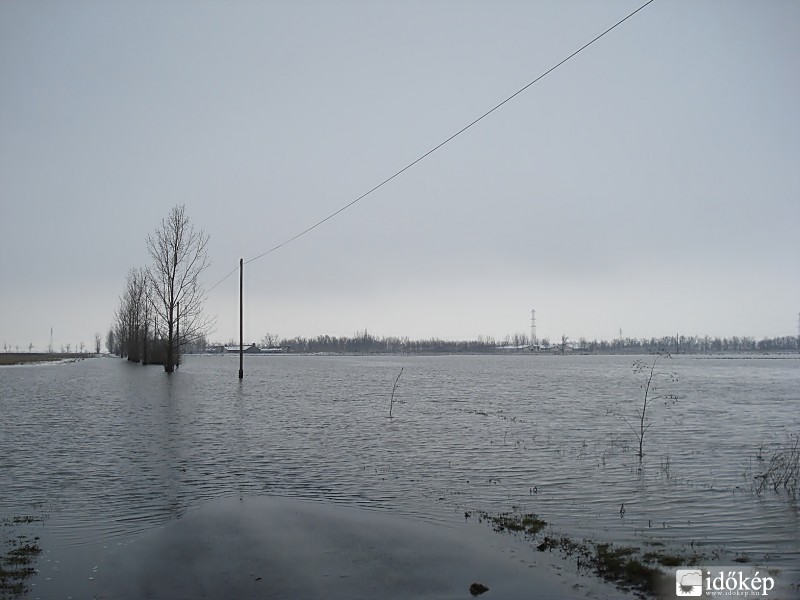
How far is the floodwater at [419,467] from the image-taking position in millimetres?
10409

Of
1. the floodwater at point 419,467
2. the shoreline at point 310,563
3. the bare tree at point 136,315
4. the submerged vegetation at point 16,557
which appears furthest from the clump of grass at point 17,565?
the bare tree at point 136,315

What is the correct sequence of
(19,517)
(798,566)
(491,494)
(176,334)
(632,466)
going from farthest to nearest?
(176,334) → (632,466) → (491,494) → (19,517) → (798,566)

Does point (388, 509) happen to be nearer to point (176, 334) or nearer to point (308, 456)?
point (308, 456)

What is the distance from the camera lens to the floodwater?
1041 cm

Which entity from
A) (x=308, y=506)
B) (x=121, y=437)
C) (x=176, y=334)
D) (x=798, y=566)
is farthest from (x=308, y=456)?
(x=176, y=334)

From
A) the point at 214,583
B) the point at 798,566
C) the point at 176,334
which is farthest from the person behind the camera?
the point at 176,334

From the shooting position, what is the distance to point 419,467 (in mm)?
15516

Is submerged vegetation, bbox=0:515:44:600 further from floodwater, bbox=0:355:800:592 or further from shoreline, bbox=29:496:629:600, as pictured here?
floodwater, bbox=0:355:800:592

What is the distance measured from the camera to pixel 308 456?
16.9 meters

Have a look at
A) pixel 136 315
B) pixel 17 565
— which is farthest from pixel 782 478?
pixel 136 315

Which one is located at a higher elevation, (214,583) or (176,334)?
(176,334)

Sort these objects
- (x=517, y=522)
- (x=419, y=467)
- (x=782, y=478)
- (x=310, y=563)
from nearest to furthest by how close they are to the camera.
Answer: (x=310, y=563) → (x=517, y=522) → (x=782, y=478) → (x=419, y=467)

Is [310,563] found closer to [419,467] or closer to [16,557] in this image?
[16,557]

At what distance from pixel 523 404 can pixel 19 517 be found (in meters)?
26.9
